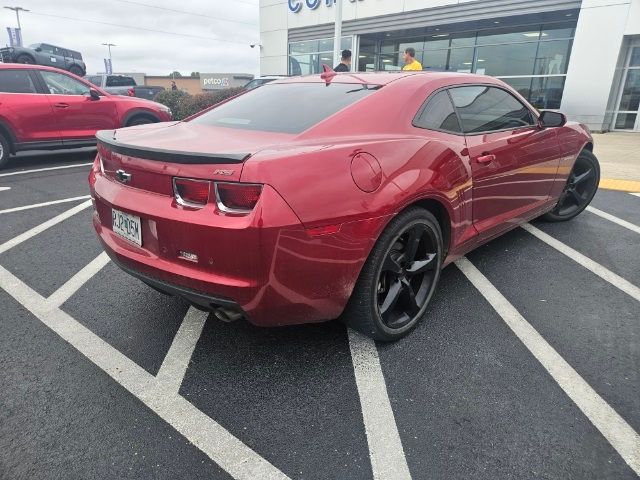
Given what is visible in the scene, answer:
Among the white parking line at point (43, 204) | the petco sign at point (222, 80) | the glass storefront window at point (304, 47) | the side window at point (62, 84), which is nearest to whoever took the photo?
the white parking line at point (43, 204)

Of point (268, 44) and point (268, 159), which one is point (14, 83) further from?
point (268, 44)

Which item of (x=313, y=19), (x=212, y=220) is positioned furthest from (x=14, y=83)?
(x=313, y=19)

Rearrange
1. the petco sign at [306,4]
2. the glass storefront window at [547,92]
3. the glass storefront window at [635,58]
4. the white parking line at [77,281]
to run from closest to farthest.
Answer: the white parking line at [77,281], the glass storefront window at [635,58], the glass storefront window at [547,92], the petco sign at [306,4]

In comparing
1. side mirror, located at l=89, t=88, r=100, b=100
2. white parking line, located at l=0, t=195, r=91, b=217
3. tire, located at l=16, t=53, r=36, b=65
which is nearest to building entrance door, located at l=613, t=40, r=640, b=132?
side mirror, located at l=89, t=88, r=100, b=100

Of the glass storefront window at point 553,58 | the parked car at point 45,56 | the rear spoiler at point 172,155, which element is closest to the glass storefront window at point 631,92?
the glass storefront window at point 553,58

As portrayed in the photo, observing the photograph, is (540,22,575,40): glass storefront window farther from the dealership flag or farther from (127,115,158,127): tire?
the dealership flag

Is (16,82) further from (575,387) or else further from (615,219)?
(615,219)

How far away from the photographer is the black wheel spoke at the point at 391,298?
2.60 meters

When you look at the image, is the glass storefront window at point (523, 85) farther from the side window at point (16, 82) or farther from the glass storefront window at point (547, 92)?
the side window at point (16, 82)

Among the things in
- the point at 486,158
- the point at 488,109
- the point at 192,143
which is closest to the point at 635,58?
the point at 488,109

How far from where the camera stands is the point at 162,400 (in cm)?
217

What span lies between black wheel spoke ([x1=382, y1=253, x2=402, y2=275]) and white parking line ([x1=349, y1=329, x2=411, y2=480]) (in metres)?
0.45

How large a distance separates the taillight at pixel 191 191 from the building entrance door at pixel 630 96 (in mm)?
16481

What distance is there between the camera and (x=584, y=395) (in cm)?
223
